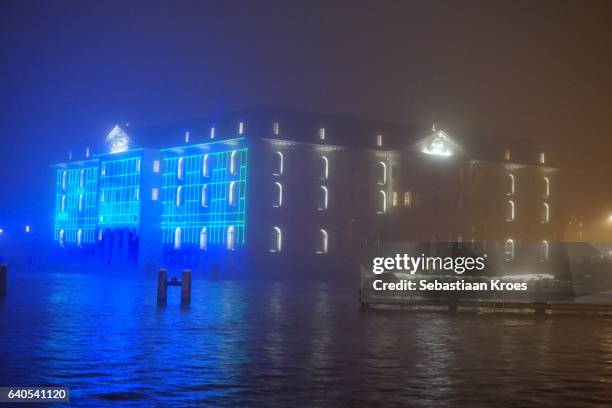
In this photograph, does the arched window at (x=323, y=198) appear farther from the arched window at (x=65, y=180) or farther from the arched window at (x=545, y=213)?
the arched window at (x=65, y=180)

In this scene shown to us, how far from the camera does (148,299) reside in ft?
121

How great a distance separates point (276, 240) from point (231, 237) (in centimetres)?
404

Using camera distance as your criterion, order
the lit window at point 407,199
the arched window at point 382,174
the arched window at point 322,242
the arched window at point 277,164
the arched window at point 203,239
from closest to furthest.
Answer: the arched window at point 277,164
the arched window at point 203,239
the arched window at point 322,242
the arched window at point 382,174
the lit window at point 407,199

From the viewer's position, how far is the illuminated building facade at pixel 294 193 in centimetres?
8125

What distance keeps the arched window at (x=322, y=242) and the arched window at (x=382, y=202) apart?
7.45 meters

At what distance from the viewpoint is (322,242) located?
84562mm

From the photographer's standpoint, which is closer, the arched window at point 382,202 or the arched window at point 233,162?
the arched window at point 233,162

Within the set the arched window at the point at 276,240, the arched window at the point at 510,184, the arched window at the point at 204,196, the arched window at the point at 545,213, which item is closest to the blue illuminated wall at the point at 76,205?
the arched window at the point at 204,196

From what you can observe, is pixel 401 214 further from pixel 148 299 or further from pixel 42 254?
pixel 148 299

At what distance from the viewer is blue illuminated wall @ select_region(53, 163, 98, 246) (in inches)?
3996

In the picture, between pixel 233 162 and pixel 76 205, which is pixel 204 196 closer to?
pixel 233 162

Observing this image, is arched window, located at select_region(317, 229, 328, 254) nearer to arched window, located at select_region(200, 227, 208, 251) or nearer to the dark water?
arched window, located at select_region(200, 227, 208, 251)

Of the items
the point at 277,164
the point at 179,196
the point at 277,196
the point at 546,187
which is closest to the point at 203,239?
the point at 179,196

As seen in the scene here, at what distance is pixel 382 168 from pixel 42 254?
47.2 m
